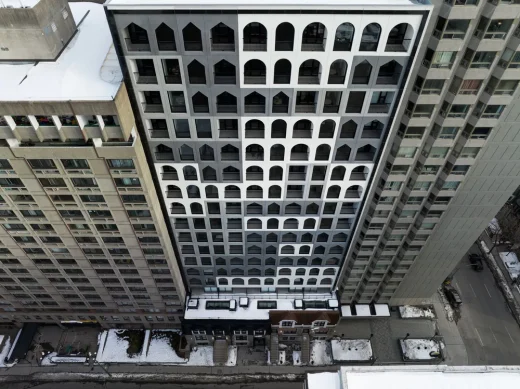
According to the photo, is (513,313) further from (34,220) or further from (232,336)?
(34,220)

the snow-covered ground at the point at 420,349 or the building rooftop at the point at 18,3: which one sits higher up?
the building rooftop at the point at 18,3

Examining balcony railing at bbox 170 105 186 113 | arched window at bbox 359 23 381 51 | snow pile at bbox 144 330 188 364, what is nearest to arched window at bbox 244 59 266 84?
balcony railing at bbox 170 105 186 113

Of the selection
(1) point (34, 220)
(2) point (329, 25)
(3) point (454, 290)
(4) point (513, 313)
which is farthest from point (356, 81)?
(4) point (513, 313)

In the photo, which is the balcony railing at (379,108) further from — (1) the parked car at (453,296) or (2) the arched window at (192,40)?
(1) the parked car at (453,296)

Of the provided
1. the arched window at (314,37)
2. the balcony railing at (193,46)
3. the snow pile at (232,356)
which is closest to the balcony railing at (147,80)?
the balcony railing at (193,46)

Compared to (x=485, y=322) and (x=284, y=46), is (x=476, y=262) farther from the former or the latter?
(x=284, y=46)

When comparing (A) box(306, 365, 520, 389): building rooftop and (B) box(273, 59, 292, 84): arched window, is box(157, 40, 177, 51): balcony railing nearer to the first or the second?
(B) box(273, 59, 292, 84): arched window
